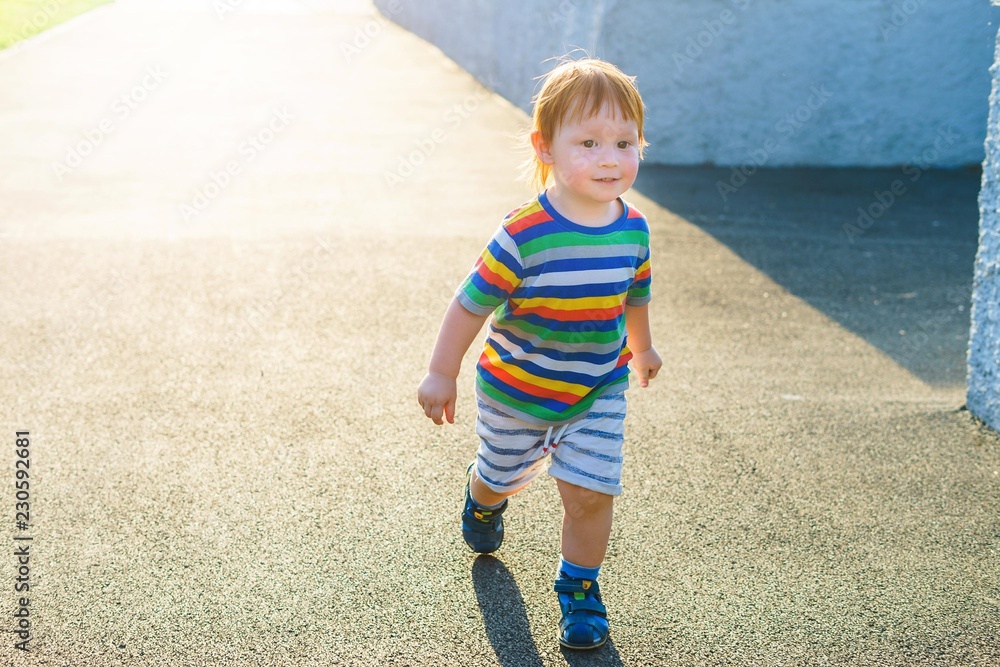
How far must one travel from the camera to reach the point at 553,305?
2627 mm

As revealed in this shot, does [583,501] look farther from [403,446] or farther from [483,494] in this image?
[403,446]

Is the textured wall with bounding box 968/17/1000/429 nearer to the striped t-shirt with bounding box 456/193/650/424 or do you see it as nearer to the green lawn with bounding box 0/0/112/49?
the striped t-shirt with bounding box 456/193/650/424

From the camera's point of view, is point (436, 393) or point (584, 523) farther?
point (584, 523)

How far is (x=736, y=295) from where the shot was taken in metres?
6.07

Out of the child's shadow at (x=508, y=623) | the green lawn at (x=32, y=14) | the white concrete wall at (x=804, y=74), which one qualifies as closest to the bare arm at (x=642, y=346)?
the child's shadow at (x=508, y=623)

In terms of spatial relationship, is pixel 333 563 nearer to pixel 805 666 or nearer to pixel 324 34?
pixel 805 666

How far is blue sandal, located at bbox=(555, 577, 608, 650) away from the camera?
9.01ft

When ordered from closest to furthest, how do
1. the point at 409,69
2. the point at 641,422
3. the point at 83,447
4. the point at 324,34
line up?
the point at 83,447 < the point at 641,422 < the point at 409,69 < the point at 324,34

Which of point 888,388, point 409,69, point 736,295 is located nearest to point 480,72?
point 409,69

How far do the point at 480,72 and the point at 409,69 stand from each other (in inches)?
59.7

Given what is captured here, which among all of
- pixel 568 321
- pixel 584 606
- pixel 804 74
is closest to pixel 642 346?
pixel 568 321

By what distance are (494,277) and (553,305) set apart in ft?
0.59

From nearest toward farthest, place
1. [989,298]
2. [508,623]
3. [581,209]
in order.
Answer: [581,209] < [508,623] < [989,298]

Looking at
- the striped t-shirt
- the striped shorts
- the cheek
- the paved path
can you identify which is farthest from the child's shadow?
the cheek
